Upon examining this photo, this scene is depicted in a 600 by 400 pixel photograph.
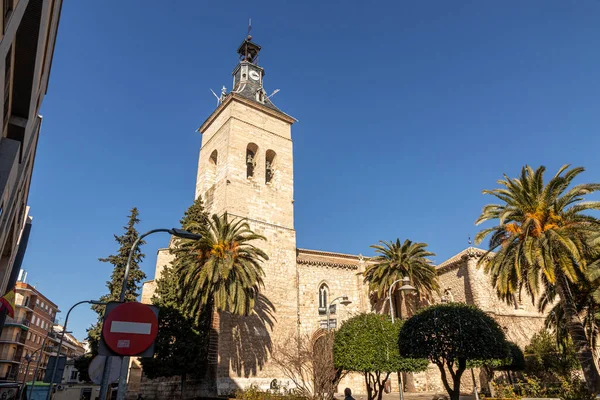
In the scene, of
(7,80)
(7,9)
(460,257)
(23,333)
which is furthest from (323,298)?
(23,333)

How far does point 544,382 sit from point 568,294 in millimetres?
8966

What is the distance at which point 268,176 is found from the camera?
28172 mm

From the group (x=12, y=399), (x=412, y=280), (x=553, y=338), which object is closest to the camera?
(x=12, y=399)

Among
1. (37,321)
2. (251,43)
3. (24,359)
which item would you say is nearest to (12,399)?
(251,43)

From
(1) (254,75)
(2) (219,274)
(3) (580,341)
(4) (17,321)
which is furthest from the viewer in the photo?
(4) (17,321)

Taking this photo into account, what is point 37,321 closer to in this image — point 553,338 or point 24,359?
point 24,359

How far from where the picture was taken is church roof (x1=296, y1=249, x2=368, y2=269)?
26.7 m

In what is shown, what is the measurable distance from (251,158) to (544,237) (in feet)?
61.0

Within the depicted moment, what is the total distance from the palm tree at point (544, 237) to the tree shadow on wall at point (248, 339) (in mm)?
12305

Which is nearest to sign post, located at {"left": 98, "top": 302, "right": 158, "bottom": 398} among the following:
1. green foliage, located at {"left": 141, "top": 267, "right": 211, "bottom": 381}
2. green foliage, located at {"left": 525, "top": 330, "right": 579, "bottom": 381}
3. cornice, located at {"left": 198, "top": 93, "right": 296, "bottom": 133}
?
green foliage, located at {"left": 141, "top": 267, "right": 211, "bottom": 381}

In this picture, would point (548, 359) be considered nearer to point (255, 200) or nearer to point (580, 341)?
point (580, 341)

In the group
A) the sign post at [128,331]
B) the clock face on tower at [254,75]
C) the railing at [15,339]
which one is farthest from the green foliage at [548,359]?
the railing at [15,339]

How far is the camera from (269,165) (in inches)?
1119

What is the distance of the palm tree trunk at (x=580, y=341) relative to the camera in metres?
13.0
